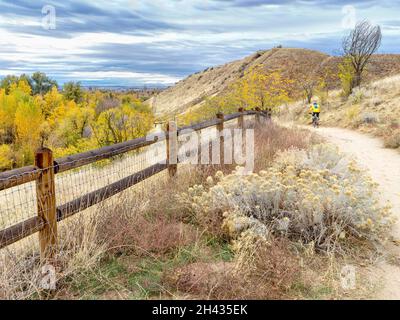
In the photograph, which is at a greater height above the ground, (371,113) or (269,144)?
(371,113)

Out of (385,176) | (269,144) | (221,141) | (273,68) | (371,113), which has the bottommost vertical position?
(385,176)

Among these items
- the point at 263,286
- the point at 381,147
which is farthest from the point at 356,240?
the point at 381,147

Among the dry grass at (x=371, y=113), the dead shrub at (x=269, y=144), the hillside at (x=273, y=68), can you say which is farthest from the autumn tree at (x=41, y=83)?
the dead shrub at (x=269, y=144)

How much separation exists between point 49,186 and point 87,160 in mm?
615

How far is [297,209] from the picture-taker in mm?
5227

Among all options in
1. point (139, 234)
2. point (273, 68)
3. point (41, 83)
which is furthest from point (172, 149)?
point (41, 83)

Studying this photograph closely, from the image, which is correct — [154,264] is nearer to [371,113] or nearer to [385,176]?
[385,176]

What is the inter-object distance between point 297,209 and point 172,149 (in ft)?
8.38

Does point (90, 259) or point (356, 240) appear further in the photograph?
point (356, 240)

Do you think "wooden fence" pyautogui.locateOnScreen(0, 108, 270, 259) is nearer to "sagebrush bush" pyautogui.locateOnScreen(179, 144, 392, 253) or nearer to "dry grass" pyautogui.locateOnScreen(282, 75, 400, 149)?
"sagebrush bush" pyautogui.locateOnScreen(179, 144, 392, 253)

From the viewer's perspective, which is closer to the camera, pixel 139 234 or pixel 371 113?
pixel 139 234

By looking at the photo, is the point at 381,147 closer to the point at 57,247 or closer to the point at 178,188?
the point at 178,188
